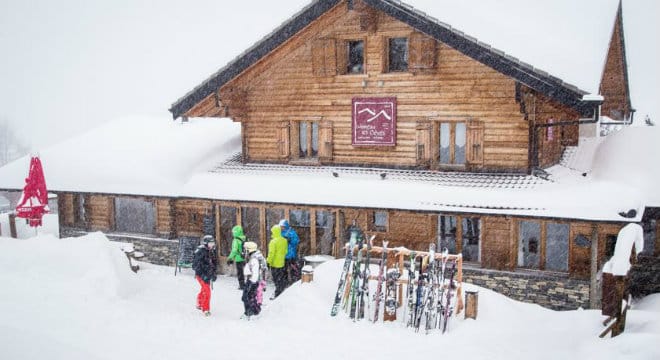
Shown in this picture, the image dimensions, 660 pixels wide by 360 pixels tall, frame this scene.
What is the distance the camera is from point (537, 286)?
13672 millimetres

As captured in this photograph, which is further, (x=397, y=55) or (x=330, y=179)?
(x=397, y=55)

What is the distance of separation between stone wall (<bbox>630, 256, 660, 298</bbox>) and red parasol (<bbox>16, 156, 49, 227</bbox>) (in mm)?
17312

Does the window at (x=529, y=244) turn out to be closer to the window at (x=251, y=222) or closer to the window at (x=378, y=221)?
the window at (x=378, y=221)

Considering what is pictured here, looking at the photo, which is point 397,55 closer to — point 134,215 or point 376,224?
point 376,224

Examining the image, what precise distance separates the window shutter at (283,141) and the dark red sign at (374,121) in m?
2.33

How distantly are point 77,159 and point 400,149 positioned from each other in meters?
11.8

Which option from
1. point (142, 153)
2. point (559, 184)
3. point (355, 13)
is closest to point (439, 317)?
point (559, 184)

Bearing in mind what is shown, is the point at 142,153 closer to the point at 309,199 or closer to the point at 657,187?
the point at 309,199

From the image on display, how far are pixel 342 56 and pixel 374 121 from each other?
2.21m

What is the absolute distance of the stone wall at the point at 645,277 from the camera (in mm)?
13969

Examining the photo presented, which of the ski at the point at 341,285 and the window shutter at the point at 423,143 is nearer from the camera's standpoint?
the ski at the point at 341,285

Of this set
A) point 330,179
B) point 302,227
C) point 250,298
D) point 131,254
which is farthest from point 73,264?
point 330,179

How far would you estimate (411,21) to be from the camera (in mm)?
14773

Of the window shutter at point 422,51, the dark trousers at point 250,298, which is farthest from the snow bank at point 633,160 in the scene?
the dark trousers at point 250,298
